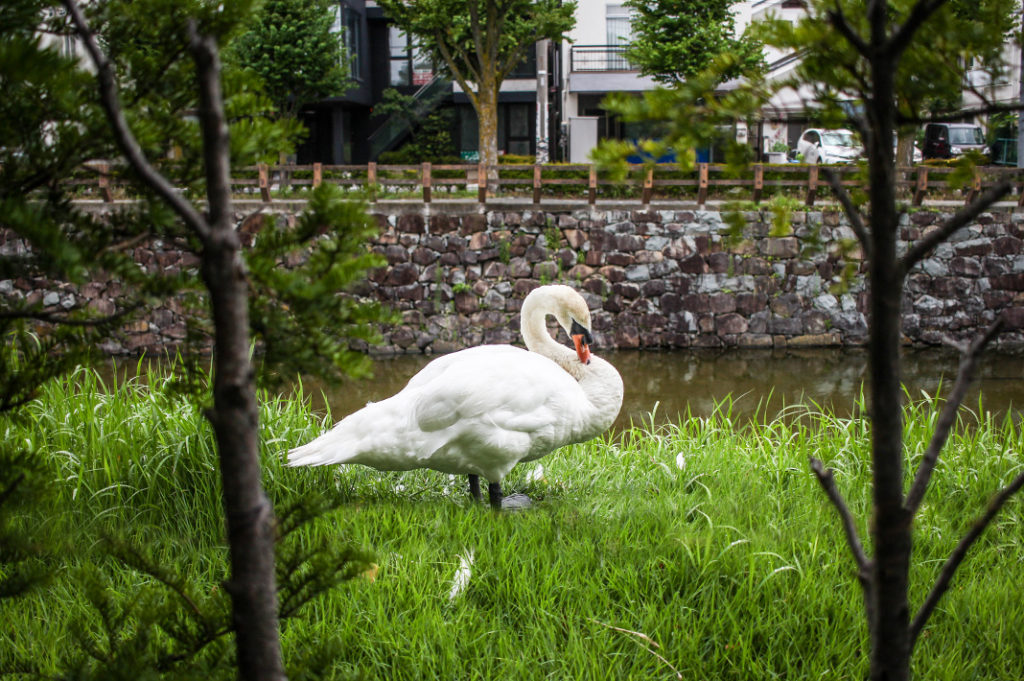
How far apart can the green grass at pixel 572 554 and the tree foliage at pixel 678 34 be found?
14.8 m

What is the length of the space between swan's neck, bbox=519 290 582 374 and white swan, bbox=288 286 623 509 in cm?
40

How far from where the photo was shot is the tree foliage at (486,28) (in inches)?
644

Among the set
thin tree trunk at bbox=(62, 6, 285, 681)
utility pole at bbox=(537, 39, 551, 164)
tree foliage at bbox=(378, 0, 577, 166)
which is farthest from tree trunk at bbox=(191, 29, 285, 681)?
utility pole at bbox=(537, 39, 551, 164)

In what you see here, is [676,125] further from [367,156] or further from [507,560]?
[367,156]

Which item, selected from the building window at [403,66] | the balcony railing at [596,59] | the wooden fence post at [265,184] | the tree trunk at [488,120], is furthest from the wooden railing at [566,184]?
the building window at [403,66]

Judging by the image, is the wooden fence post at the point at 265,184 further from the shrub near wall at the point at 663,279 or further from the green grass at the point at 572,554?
the green grass at the point at 572,554

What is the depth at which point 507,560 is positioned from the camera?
2.59m

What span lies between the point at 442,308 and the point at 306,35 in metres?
8.67

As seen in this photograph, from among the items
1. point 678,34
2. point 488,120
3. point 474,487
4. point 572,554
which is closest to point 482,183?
point 488,120

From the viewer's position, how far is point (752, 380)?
408 inches

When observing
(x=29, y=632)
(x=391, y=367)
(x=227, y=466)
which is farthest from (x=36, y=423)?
(x=391, y=367)

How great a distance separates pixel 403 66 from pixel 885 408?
23.1 m

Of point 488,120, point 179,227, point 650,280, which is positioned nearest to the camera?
point 179,227

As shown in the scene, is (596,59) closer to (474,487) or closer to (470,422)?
(474,487)
